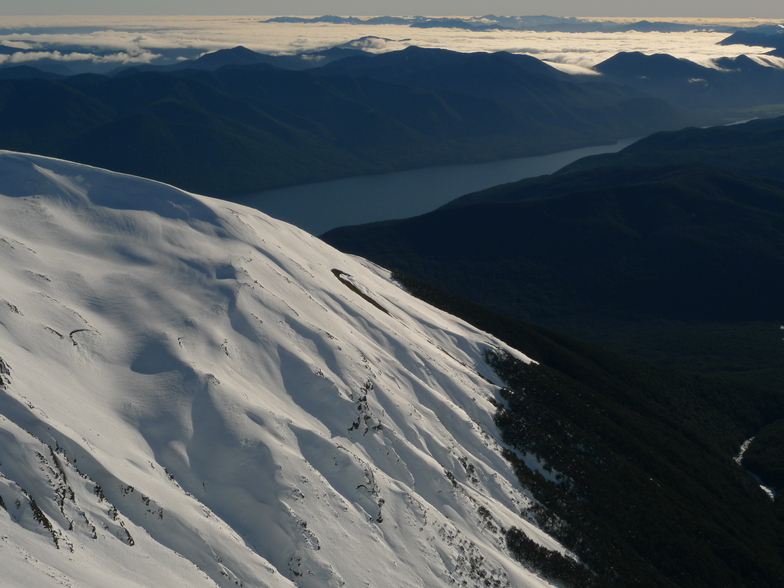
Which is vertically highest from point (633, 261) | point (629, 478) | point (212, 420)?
point (212, 420)

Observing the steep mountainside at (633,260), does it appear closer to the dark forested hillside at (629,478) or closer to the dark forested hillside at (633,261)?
the dark forested hillside at (633,261)

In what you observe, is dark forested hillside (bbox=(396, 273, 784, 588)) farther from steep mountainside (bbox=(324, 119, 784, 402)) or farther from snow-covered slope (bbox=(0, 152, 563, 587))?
steep mountainside (bbox=(324, 119, 784, 402))

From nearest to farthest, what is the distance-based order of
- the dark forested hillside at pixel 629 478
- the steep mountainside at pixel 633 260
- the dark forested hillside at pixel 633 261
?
the dark forested hillside at pixel 629 478 < the dark forested hillside at pixel 633 261 < the steep mountainside at pixel 633 260

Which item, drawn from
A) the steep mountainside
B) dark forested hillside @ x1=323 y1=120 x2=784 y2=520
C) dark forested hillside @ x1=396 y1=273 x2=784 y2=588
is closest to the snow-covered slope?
dark forested hillside @ x1=396 y1=273 x2=784 y2=588

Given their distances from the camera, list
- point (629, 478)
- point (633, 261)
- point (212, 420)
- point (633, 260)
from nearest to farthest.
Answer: point (212, 420)
point (629, 478)
point (633, 261)
point (633, 260)

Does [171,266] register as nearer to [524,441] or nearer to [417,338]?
[417,338]

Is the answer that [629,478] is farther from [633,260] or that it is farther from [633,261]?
[633,260]

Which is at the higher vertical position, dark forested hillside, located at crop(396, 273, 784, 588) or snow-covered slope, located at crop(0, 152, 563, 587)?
snow-covered slope, located at crop(0, 152, 563, 587)

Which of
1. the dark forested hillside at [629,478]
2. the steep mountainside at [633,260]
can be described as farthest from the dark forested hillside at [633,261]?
the dark forested hillside at [629,478]

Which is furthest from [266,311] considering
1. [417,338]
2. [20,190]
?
[20,190]

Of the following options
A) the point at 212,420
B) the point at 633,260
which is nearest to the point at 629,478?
the point at 212,420
